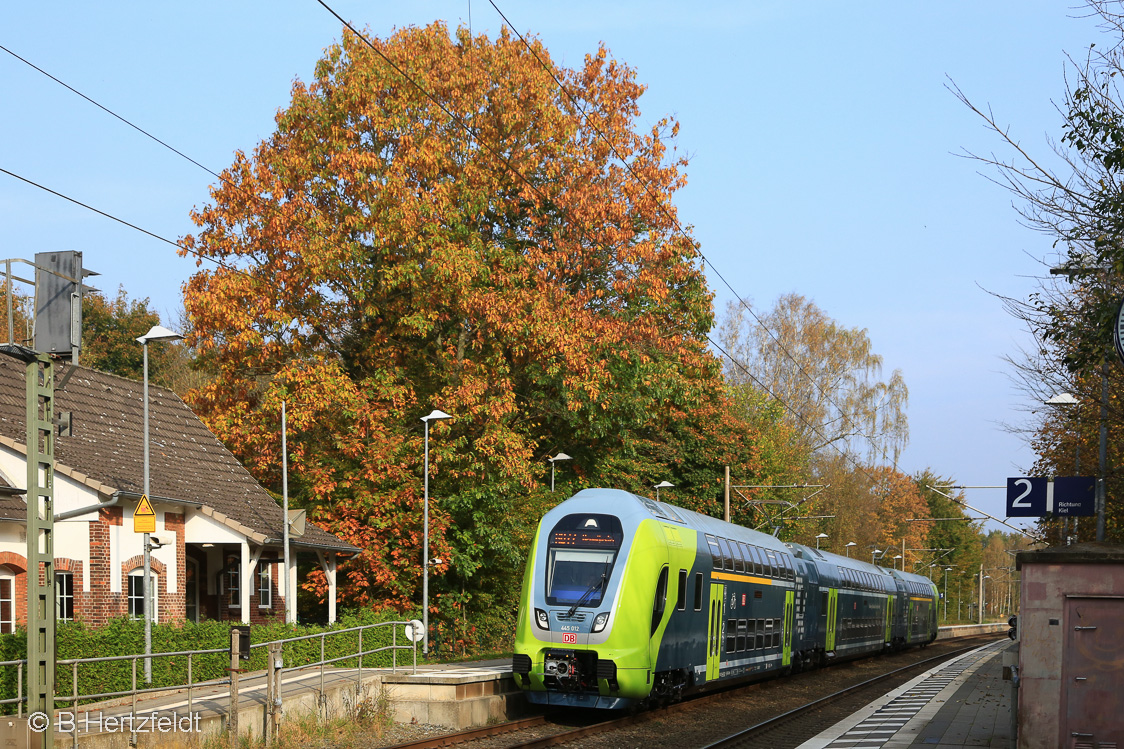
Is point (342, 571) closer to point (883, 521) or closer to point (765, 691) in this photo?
point (765, 691)

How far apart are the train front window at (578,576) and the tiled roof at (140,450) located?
9.58 m

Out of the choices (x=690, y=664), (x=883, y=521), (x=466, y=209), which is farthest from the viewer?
(x=883, y=521)

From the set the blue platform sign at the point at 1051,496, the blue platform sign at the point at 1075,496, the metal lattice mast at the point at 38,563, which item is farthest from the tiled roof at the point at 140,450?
the blue platform sign at the point at 1075,496

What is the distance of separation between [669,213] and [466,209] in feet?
21.1

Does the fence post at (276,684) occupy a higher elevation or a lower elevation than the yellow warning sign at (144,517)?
lower

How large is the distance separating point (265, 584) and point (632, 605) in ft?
50.1

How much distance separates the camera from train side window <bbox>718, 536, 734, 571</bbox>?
74.8ft

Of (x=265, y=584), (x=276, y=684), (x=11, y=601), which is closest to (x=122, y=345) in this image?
(x=265, y=584)

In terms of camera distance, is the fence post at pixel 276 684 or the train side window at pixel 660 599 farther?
the train side window at pixel 660 599

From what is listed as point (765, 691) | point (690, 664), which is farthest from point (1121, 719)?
point (765, 691)

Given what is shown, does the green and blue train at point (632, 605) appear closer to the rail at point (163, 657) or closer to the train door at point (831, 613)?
the rail at point (163, 657)

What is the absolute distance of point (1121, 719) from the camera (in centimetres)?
1262

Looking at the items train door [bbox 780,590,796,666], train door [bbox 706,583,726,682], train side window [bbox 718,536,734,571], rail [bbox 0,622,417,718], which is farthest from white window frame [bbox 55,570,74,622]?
train door [bbox 780,590,796,666]

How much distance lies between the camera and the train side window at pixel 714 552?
72.1ft
